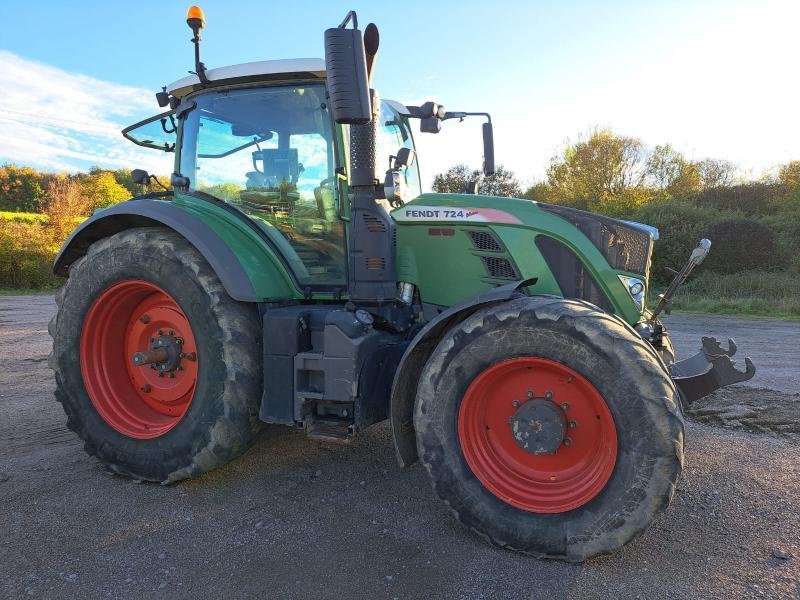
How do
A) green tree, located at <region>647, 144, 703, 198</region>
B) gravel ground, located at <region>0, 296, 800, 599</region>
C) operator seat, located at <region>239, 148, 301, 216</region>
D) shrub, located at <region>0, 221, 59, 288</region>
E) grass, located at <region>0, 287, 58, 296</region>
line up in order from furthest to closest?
green tree, located at <region>647, 144, 703, 198</region>
shrub, located at <region>0, 221, 59, 288</region>
grass, located at <region>0, 287, 58, 296</region>
operator seat, located at <region>239, 148, 301, 216</region>
gravel ground, located at <region>0, 296, 800, 599</region>

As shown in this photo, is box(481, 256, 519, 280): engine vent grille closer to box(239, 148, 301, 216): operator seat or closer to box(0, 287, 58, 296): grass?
box(239, 148, 301, 216): operator seat

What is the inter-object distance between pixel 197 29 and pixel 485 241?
7.48 ft

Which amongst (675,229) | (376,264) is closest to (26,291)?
(376,264)

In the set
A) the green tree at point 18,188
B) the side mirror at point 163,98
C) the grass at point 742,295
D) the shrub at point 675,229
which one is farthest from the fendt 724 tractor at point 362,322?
the green tree at point 18,188

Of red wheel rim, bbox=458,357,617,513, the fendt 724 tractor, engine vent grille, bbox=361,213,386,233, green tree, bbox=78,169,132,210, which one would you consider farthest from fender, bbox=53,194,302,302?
green tree, bbox=78,169,132,210

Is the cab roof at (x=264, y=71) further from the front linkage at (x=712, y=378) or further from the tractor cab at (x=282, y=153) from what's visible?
the front linkage at (x=712, y=378)

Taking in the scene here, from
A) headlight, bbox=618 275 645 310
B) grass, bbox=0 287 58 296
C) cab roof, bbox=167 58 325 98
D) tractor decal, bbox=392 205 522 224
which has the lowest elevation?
grass, bbox=0 287 58 296

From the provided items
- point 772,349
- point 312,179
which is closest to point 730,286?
point 772,349

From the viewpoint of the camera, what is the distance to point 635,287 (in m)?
3.36

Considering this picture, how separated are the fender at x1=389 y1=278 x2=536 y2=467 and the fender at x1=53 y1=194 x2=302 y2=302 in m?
0.96

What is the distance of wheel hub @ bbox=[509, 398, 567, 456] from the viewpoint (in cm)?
262

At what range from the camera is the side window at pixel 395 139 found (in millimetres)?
3835

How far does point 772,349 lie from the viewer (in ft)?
27.1

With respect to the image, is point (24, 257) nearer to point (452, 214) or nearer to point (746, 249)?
point (452, 214)
